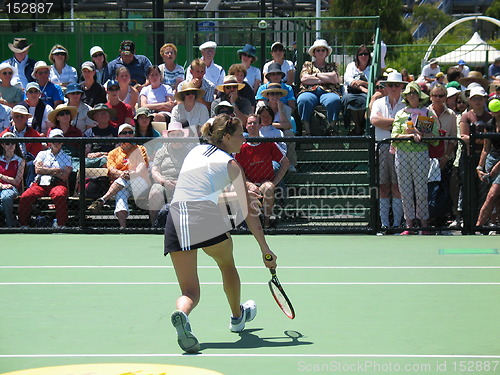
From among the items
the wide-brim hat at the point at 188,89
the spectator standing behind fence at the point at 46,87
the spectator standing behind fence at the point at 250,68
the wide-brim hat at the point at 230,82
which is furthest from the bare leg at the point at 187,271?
the spectator standing behind fence at the point at 46,87

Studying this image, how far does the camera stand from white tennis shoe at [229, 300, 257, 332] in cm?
744

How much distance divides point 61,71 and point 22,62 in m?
0.80

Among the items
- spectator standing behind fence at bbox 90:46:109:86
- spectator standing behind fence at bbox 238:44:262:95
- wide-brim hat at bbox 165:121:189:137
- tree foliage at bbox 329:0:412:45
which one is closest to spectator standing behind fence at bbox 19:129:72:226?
wide-brim hat at bbox 165:121:189:137

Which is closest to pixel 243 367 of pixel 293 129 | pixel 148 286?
pixel 148 286

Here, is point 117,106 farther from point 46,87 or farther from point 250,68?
point 250,68

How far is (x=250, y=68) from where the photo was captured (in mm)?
15984

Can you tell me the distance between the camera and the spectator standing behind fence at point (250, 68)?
15.8 meters

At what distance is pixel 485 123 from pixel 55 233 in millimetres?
6768

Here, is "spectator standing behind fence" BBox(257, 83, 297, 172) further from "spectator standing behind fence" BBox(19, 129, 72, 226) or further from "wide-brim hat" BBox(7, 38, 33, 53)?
"wide-brim hat" BBox(7, 38, 33, 53)

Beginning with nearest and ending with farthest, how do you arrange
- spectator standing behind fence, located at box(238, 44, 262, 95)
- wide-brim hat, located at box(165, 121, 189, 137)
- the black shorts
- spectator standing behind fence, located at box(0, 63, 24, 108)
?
the black shorts, wide-brim hat, located at box(165, 121, 189, 137), spectator standing behind fence, located at box(0, 63, 24, 108), spectator standing behind fence, located at box(238, 44, 262, 95)

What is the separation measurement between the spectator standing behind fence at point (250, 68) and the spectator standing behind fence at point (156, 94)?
1390 mm

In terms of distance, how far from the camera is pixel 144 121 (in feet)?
45.9

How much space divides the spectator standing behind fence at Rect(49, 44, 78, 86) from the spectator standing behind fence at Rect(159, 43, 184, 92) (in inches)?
66.8

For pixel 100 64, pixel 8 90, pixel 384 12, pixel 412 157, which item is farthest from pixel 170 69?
pixel 384 12
